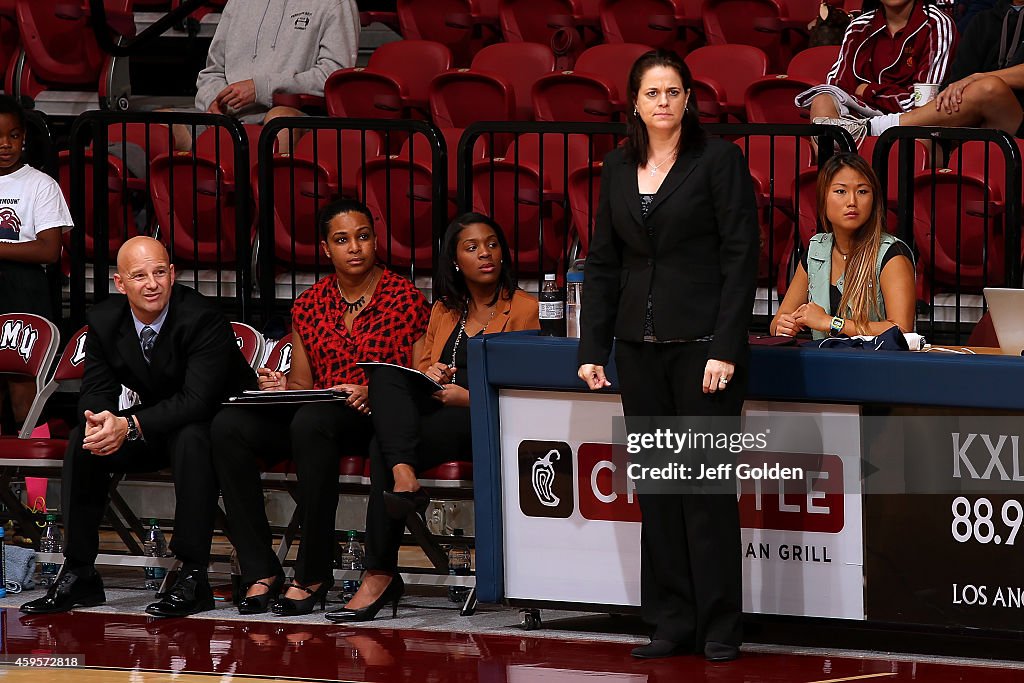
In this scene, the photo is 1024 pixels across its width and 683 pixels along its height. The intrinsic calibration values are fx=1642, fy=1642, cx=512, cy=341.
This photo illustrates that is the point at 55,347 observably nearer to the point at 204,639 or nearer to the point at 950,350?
the point at 204,639

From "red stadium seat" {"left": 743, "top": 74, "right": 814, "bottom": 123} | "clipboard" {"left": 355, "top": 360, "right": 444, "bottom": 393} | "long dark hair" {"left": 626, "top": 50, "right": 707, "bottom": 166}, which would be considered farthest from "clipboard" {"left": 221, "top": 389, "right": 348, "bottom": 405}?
"red stadium seat" {"left": 743, "top": 74, "right": 814, "bottom": 123}

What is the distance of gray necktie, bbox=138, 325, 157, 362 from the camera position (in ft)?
20.2

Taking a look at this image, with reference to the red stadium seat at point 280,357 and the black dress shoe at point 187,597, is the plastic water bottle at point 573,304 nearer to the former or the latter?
the red stadium seat at point 280,357

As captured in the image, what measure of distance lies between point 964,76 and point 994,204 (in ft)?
3.47

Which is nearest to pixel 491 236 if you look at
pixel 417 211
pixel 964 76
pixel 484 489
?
pixel 484 489

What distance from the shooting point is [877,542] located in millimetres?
5082

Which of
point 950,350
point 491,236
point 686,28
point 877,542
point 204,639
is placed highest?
point 686,28

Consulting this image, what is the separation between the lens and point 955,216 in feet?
22.3

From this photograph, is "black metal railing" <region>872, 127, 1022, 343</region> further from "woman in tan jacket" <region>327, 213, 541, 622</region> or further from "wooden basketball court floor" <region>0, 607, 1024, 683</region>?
"wooden basketball court floor" <region>0, 607, 1024, 683</region>

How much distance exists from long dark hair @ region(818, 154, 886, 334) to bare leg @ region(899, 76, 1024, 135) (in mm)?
1576

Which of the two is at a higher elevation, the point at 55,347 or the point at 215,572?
the point at 55,347

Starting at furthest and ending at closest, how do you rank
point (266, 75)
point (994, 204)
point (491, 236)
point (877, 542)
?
1. point (266, 75)
2. point (994, 204)
3. point (491, 236)
4. point (877, 542)

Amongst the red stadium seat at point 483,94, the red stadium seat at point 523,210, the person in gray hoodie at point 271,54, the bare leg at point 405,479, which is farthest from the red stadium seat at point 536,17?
the bare leg at point 405,479

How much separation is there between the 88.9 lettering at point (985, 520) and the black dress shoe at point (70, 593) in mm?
3122
